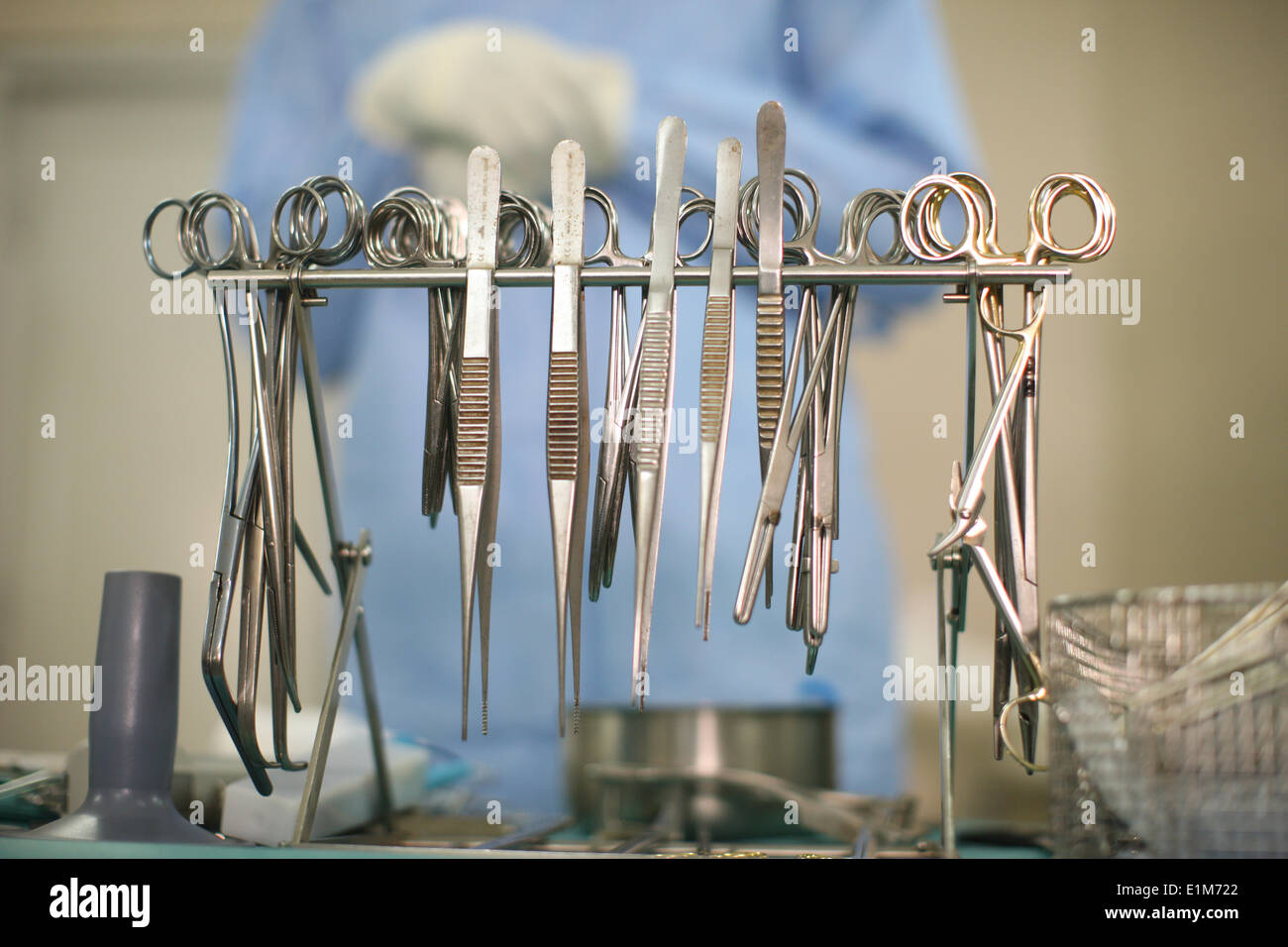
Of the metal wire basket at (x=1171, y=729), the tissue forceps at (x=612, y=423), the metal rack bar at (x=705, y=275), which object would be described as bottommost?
the metal wire basket at (x=1171, y=729)

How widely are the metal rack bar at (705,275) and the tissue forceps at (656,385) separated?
2 centimetres

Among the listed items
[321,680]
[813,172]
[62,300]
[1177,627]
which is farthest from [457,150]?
[1177,627]

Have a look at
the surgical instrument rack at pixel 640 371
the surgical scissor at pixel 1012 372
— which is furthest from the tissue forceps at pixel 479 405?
the surgical scissor at pixel 1012 372

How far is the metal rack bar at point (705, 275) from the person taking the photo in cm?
55

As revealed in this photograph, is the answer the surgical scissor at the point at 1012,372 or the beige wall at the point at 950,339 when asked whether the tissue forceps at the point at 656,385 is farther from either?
the beige wall at the point at 950,339

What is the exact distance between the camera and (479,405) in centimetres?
54

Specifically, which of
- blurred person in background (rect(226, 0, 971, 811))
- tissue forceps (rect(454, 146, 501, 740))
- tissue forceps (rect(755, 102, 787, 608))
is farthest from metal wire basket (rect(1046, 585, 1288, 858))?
blurred person in background (rect(226, 0, 971, 811))

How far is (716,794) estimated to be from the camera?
817mm

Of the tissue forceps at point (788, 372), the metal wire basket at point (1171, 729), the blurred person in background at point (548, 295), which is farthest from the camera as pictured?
the blurred person in background at point (548, 295)

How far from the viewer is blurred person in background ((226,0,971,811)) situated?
117cm

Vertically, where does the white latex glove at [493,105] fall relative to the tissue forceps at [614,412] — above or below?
above

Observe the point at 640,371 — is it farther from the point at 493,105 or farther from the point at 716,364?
the point at 493,105

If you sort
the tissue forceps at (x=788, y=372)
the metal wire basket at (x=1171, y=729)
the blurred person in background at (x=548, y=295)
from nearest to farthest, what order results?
the metal wire basket at (x=1171, y=729) < the tissue forceps at (x=788, y=372) < the blurred person in background at (x=548, y=295)

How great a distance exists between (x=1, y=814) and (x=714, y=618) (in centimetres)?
72
